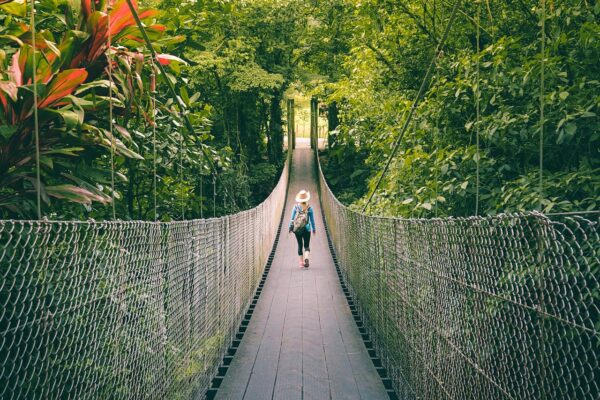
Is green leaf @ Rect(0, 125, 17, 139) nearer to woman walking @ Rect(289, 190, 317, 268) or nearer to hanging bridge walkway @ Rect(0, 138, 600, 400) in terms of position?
hanging bridge walkway @ Rect(0, 138, 600, 400)

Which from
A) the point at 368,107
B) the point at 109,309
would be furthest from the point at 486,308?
the point at 368,107

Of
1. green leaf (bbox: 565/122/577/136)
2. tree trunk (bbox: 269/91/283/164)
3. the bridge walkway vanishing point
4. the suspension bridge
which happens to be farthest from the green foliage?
tree trunk (bbox: 269/91/283/164)

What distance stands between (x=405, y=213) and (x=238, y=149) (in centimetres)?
1393

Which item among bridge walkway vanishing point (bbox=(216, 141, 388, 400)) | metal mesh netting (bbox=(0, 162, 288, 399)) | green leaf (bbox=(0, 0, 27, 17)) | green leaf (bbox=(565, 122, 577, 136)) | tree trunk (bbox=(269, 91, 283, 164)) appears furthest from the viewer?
tree trunk (bbox=(269, 91, 283, 164))

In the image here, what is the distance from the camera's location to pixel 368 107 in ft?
31.1

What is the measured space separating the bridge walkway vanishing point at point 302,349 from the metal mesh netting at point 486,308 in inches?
14.8

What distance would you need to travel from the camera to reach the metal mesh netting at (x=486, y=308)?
4.49 feet

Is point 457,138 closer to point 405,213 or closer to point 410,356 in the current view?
point 405,213

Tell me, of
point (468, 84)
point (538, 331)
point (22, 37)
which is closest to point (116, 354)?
point (538, 331)

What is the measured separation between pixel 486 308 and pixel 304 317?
13.7 ft

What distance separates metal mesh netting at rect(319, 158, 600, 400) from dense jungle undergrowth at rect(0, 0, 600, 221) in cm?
54

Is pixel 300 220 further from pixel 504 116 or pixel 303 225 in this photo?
pixel 504 116

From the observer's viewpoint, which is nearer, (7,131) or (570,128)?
(7,131)

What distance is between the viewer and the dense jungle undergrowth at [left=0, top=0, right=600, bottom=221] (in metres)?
2.51
